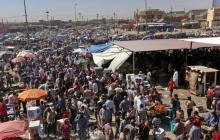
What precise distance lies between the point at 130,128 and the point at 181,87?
1110cm

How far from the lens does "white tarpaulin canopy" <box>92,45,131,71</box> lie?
23.8 metres

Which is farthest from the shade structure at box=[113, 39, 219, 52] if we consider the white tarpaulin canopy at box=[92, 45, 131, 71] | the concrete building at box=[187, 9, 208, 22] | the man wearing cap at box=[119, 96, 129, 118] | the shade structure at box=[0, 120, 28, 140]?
the concrete building at box=[187, 9, 208, 22]

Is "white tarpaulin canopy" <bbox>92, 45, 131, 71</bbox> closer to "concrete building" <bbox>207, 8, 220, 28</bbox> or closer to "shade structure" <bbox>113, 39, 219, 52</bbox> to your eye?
"shade structure" <bbox>113, 39, 219, 52</bbox>

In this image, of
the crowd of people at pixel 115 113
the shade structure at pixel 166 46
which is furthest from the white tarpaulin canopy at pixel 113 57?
the crowd of people at pixel 115 113

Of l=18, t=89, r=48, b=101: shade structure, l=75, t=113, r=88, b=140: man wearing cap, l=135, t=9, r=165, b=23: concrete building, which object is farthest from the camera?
l=135, t=9, r=165, b=23: concrete building

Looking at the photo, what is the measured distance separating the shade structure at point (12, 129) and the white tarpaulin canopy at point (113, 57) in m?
13.3

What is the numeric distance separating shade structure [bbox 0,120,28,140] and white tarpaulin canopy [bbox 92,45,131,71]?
43.6ft

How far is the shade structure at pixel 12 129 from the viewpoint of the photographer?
34.1 ft

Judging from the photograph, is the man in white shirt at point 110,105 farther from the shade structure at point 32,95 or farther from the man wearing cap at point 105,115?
the shade structure at point 32,95

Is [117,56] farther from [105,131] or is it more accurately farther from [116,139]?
[105,131]

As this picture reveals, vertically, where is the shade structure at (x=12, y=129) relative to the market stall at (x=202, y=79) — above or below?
above

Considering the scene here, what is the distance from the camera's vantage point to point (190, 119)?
1177cm

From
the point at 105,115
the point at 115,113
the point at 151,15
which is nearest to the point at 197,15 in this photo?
the point at 151,15

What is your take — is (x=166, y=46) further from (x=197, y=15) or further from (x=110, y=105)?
(x=197, y=15)
